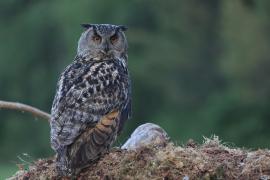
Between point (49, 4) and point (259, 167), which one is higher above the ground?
point (49, 4)

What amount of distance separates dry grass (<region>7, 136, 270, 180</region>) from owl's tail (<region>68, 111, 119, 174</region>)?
3.0 inches

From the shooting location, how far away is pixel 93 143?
891 cm

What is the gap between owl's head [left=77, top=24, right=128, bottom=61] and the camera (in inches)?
399

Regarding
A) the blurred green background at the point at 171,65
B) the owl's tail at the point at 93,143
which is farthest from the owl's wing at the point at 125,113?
the blurred green background at the point at 171,65

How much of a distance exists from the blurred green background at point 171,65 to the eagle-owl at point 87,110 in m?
22.3

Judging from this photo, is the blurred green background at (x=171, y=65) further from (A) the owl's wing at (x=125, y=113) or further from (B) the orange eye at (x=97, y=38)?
(A) the owl's wing at (x=125, y=113)

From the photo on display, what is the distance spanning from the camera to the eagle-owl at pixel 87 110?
878 centimetres

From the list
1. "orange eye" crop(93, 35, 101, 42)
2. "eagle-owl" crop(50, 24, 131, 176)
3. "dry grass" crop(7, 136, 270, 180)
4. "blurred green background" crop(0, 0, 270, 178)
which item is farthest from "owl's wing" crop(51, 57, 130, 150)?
"blurred green background" crop(0, 0, 270, 178)

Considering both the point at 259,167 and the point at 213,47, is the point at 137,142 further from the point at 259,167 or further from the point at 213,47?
the point at 213,47

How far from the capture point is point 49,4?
42.1 meters

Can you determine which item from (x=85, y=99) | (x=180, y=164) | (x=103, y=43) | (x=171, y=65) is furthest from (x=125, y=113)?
(x=171, y=65)

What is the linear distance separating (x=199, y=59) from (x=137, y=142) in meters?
27.5

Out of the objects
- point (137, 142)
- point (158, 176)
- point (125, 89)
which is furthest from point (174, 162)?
point (125, 89)

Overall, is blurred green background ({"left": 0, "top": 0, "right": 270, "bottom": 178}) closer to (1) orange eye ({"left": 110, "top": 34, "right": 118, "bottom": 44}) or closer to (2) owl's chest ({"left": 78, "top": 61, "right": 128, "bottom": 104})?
(1) orange eye ({"left": 110, "top": 34, "right": 118, "bottom": 44})
